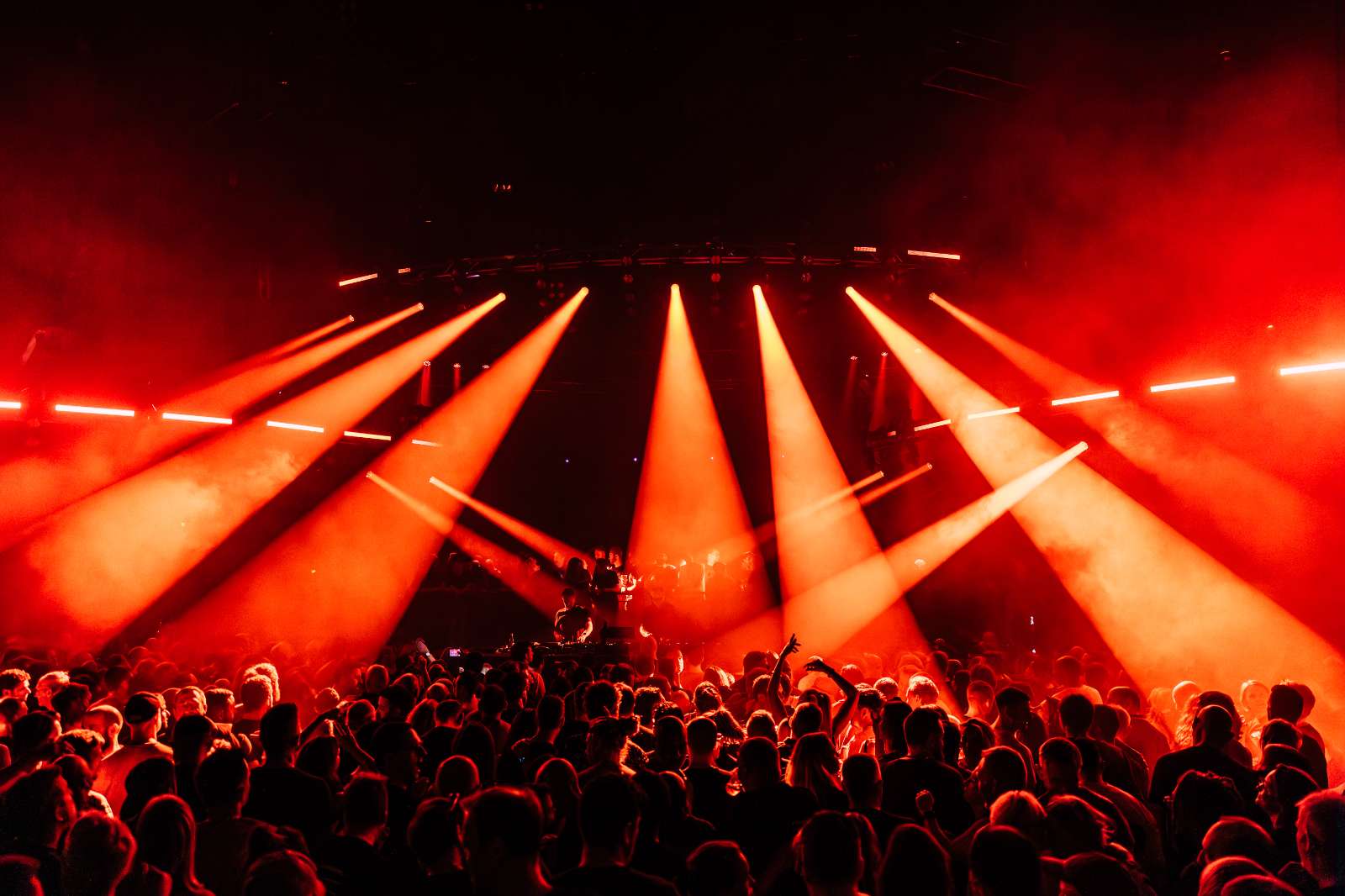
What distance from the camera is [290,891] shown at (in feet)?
7.77

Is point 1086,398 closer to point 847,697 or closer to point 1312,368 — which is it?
point 1312,368

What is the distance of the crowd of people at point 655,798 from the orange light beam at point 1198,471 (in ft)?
15.8

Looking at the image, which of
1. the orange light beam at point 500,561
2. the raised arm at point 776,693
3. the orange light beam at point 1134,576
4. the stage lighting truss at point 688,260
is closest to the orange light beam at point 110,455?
the stage lighting truss at point 688,260

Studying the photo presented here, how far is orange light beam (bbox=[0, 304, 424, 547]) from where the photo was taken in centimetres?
1273

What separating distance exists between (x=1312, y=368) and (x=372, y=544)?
638 inches

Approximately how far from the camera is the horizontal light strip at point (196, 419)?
1285 cm

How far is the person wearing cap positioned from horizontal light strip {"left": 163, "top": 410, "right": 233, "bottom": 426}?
9590mm

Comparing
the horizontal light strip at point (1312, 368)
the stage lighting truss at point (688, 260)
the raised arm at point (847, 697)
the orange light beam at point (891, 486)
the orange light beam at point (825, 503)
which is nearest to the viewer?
the raised arm at point (847, 697)

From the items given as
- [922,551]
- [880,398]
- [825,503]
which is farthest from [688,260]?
[825,503]

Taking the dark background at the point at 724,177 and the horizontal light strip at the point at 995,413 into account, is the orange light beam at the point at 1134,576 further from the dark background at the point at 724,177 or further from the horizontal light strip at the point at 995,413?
the dark background at the point at 724,177

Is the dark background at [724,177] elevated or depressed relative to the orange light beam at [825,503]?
elevated

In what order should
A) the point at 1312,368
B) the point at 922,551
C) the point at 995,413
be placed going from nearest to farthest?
the point at 1312,368
the point at 995,413
the point at 922,551

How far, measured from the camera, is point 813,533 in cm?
2045

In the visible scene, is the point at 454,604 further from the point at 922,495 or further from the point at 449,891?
the point at 449,891
